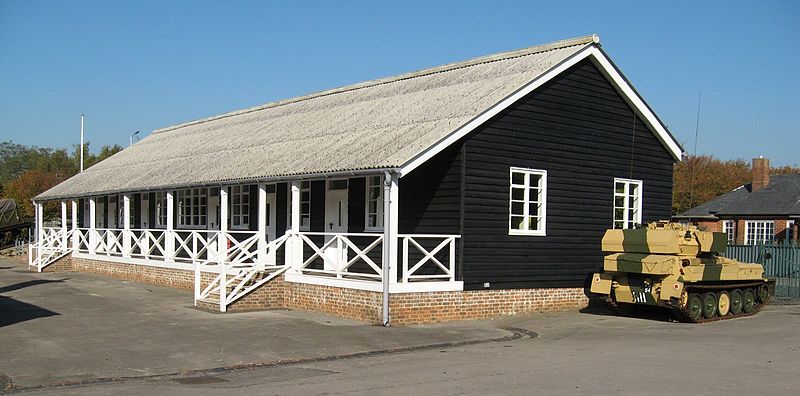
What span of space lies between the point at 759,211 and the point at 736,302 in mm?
24100

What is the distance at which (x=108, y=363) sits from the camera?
11.9 m

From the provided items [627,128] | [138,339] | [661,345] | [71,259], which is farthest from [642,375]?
[71,259]

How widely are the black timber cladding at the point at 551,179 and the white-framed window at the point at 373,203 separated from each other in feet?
2.56

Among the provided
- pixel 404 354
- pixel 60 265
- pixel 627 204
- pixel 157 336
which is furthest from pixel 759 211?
pixel 157 336

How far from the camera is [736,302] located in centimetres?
1842

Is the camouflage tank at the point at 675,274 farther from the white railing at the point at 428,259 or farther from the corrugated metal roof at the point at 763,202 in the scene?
the corrugated metal roof at the point at 763,202

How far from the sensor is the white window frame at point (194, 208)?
87.5ft

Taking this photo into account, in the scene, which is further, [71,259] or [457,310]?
[71,259]

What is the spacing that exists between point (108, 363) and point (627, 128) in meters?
13.8

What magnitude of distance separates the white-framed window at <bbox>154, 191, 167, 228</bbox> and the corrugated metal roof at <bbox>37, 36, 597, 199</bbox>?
1.13 meters

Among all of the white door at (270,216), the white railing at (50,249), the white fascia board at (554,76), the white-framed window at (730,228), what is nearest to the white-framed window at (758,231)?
the white-framed window at (730,228)

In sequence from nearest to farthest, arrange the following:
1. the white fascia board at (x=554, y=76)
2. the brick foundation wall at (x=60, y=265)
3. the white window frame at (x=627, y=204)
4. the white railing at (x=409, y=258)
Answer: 1. the white fascia board at (x=554, y=76)
2. the white railing at (x=409, y=258)
3. the white window frame at (x=627, y=204)
4. the brick foundation wall at (x=60, y=265)

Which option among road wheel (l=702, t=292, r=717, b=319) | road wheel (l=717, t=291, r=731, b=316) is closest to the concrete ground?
road wheel (l=702, t=292, r=717, b=319)

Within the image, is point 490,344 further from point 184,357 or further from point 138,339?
point 138,339
